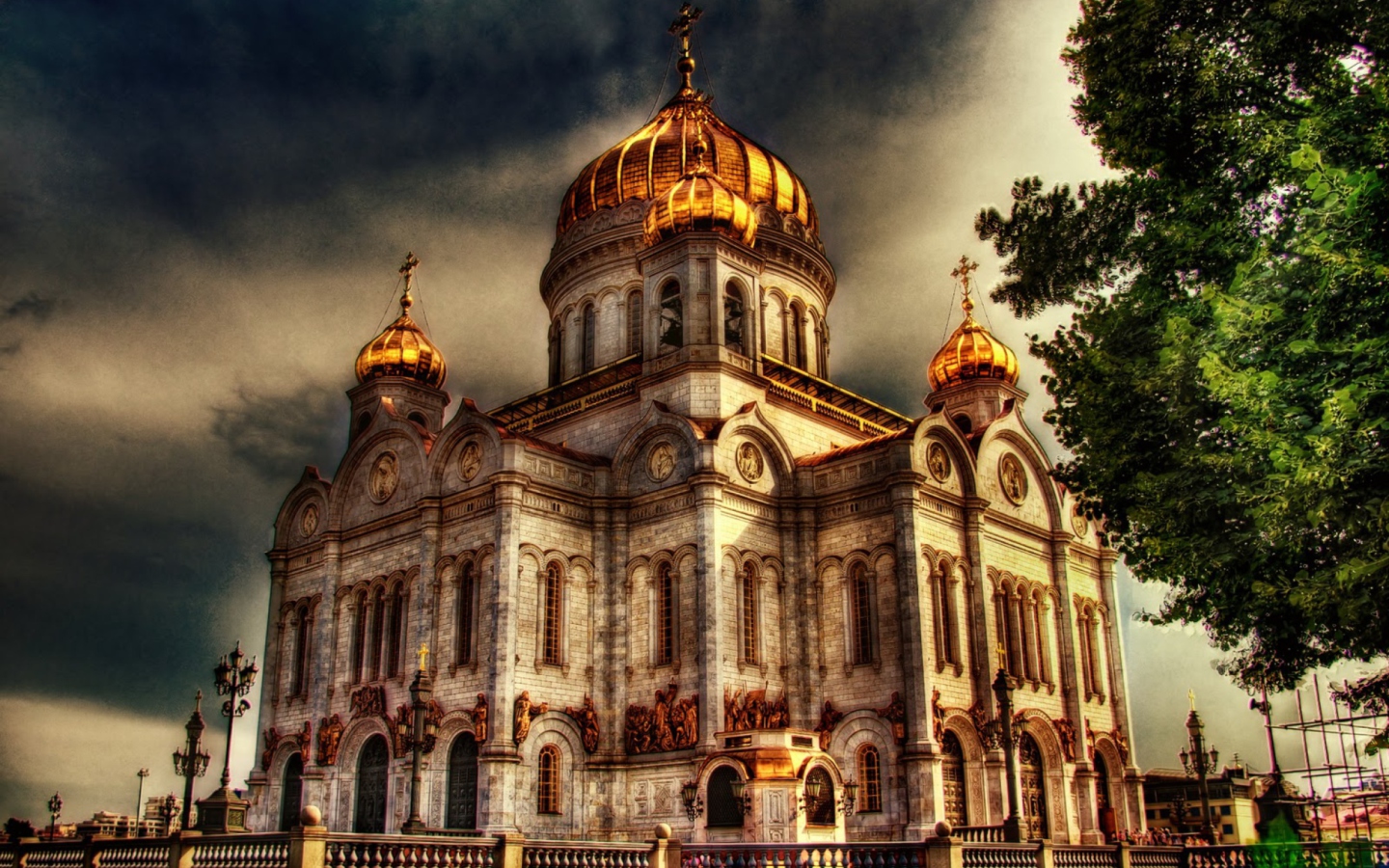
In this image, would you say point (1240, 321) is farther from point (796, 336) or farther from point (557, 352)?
point (557, 352)

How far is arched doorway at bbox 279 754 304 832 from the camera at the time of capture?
31.2 metres

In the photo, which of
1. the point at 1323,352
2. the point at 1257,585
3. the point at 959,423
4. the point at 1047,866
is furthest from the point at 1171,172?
the point at 959,423

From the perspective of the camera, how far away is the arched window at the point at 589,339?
35581 mm

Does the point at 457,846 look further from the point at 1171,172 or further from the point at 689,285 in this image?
the point at 689,285

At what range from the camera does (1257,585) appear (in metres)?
12.8

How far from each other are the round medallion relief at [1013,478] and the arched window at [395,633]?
14963 mm

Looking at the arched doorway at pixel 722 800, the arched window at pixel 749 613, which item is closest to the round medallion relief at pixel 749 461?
the arched window at pixel 749 613

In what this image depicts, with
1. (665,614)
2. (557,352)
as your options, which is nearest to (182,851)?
(665,614)

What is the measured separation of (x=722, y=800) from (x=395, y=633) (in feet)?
31.9

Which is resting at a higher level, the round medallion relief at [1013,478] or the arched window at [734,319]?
the arched window at [734,319]

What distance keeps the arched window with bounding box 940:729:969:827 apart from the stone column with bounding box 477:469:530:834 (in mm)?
9005

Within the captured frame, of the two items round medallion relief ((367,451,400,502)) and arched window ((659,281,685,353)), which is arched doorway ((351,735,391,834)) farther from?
arched window ((659,281,685,353))

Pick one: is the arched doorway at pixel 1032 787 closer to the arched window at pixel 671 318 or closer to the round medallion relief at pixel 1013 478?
the round medallion relief at pixel 1013 478

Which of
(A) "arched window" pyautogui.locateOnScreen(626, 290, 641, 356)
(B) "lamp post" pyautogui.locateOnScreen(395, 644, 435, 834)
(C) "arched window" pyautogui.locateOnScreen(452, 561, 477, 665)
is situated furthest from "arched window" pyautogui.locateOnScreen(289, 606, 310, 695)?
(A) "arched window" pyautogui.locateOnScreen(626, 290, 641, 356)
